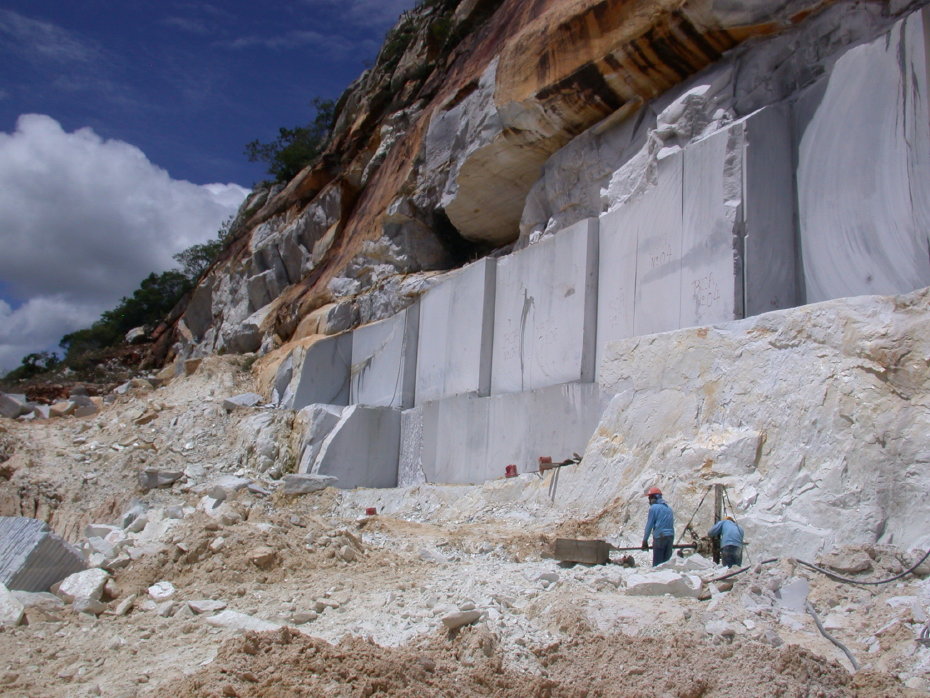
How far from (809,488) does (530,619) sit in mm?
2587

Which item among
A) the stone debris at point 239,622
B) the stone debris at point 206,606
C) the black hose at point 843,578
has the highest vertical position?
the black hose at point 843,578

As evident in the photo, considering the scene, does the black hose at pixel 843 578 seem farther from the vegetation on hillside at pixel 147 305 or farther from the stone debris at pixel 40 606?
the vegetation on hillside at pixel 147 305

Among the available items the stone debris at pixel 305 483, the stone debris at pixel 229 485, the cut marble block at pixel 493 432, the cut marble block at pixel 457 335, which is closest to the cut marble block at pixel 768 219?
the cut marble block at pixel 493 432

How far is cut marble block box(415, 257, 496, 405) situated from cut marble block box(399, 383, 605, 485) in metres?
0.46

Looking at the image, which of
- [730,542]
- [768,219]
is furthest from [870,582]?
[768,219]

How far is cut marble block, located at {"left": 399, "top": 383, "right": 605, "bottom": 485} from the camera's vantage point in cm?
1025

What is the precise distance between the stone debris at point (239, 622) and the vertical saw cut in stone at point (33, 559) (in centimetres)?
168

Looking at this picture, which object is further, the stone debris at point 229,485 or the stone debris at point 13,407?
the stone debris at point 13,407

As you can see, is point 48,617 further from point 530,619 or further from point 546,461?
point 546,461

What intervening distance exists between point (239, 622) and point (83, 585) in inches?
57.4

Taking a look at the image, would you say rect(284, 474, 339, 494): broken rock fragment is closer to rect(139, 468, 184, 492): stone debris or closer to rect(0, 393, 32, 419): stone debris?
rect(139, 468, 184, 492): stone debris

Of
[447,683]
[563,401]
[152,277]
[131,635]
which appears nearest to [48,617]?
[131,635]

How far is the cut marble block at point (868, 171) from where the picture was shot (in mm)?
7199

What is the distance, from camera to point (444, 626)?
4770 mm
